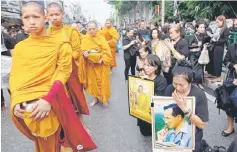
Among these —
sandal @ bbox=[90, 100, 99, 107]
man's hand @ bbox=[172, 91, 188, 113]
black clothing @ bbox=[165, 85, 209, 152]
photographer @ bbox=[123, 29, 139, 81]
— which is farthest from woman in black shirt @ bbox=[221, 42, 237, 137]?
photographer @ bbox=[123, 29, 139, 81]

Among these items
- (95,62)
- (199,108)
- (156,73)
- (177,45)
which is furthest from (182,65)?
(95,62)

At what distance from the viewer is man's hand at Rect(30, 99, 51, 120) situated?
6.95 ft

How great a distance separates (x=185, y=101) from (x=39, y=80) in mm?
1213

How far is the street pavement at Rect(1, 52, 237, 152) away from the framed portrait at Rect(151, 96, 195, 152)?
0.83 metres

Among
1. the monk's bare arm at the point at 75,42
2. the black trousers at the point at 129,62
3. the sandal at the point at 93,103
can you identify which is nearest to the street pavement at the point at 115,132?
the sandal at the point at 93,103

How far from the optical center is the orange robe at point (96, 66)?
4.96m

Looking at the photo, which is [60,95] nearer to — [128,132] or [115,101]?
[128,132]

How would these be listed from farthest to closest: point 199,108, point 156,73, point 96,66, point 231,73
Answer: point 96,66 → point 231,73 → point 156,73 → point 199,108

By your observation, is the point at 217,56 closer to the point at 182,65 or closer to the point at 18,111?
the point at 182,65

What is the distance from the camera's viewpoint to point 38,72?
7.16 feet

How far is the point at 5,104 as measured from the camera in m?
5.70

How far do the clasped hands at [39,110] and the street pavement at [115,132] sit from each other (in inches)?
58.1

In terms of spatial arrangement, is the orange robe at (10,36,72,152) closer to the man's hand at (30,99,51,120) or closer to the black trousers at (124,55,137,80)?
the man's hand at (30,99,51,120)

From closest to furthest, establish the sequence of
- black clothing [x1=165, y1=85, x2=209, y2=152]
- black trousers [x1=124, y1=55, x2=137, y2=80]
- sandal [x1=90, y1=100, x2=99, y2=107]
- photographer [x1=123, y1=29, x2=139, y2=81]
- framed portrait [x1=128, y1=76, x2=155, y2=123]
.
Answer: black clothing [x1=165, y1=85, x2=209, y2=152] → framed portrait [x1=128, y1=76, x2=155, y2=123] → sandal [x1=90, y1=100, x2=99, y2=107] → photographer [x1=123, y1=29, x2=139, y2=81] → black trousers [x1=124, y1=55, x2=137, y2=80]
